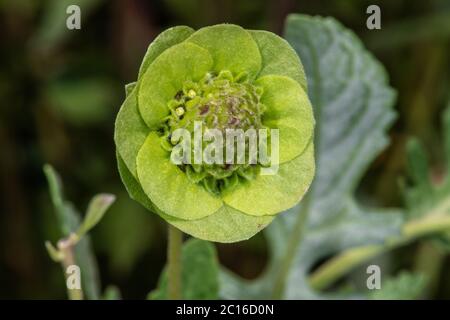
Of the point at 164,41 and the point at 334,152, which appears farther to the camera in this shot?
the point at 334,152

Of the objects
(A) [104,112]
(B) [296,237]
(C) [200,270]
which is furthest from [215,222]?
(A) [104,112]

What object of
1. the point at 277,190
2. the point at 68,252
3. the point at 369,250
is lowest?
the point at 369,250

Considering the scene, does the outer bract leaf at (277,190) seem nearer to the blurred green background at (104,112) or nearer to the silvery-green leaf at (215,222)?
the silvery-green leaf at (215,222)

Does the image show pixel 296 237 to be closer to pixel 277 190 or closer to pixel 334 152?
pixel 334 152

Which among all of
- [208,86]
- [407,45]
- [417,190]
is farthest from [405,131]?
[208,86]

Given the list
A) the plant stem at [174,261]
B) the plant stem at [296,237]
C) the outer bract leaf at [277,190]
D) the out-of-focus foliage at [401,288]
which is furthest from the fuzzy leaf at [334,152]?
the outer bract leaf at [277,190]

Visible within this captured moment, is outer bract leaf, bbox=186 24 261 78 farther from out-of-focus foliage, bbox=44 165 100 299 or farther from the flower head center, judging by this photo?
out-of-focus foliage, bbox=44 165 100 299
